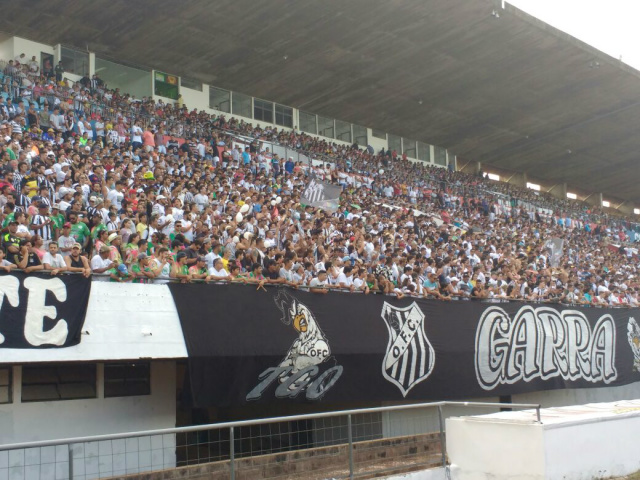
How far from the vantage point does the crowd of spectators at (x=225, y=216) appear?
12445mm

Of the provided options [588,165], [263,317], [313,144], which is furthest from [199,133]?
[588,165]

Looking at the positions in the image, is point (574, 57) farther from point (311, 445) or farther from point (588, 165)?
point (311, 445)

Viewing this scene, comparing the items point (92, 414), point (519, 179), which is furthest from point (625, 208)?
point (92, 414)

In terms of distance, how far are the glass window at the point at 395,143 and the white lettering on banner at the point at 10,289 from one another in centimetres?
2989

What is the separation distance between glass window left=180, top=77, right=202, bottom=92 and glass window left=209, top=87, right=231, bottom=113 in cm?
58

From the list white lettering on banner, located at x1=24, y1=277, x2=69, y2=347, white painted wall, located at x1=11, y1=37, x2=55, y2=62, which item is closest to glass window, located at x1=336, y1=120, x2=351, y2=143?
white painted wall, located at x1=11, y1=37, x2=55, y2=62

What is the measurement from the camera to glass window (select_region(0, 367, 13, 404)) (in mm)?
10766

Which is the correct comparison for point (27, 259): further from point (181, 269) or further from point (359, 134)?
point (359, 134)

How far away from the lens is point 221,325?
1168cm

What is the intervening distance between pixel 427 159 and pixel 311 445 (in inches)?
1232

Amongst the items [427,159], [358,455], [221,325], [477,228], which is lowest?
[358,455]

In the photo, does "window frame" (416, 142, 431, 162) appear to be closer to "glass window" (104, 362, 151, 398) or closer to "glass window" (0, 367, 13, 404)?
"glass window" (104, 362, 151, 398)

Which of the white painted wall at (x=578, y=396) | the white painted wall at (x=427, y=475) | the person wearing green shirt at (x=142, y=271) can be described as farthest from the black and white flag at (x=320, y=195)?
the white painted wall at (x=427, y=475)

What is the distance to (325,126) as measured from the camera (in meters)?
35.3
